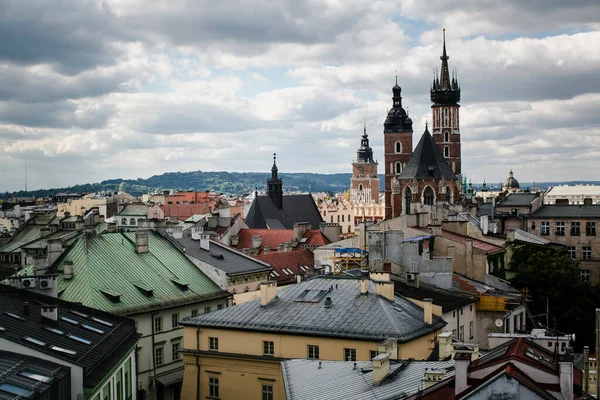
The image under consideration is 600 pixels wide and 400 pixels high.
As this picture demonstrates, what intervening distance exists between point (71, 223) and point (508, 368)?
7622 centimetres

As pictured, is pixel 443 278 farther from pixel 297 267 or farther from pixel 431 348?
pixel 297 267

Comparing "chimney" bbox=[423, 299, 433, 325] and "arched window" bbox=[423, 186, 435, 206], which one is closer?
"chimney" bbox=[423, 299, 433, 325]

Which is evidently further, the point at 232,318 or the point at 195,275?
the point at 195,275

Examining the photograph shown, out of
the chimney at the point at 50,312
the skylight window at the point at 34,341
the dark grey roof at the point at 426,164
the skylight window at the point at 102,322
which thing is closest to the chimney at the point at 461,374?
the skylight window at the point at 34,341

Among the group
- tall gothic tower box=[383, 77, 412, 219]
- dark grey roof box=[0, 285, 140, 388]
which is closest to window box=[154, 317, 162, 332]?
dark grey roof box=[0, 285, 140, 388]

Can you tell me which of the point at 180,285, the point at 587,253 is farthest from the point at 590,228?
the point at 180,285

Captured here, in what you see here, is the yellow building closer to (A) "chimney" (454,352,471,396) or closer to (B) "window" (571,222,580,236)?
(A) "chimney" (454,352,471,396)

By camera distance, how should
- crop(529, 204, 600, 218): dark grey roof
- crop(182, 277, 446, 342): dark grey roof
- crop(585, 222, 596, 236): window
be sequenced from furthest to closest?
1. crop(529, 204, 600, 218): dark grey roof
2. crop(585, 222, 596, 236): window
3. crop(182, 277, 446, 342): dark grey roof

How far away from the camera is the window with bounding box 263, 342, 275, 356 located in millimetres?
39656

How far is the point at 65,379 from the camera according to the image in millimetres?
25656

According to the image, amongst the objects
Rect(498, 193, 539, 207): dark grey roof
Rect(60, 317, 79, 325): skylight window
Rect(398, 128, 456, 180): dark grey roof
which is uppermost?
Rect(398, 128, 456, 180): dark grey roof

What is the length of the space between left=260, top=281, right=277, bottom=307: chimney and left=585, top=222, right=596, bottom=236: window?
5386 cm

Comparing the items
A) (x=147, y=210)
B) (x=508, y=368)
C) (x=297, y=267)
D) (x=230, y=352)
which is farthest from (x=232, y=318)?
(x=147, y=210)

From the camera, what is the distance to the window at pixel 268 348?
1561 inches
